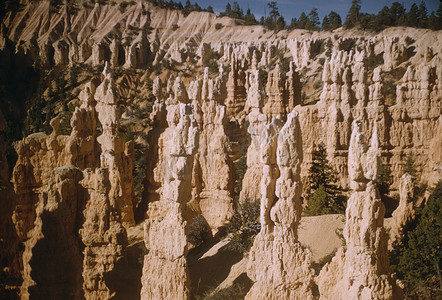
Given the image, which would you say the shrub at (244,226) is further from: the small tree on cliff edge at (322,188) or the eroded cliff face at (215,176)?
the small tree on cliff edge at (322,188)

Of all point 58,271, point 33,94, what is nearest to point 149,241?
point 58,271

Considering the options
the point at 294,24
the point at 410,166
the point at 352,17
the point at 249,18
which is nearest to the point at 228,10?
the point at 249,18

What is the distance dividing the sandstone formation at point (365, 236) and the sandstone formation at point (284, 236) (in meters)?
1.20

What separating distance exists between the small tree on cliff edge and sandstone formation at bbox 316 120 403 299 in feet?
29.4

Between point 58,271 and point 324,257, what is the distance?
31.6ft

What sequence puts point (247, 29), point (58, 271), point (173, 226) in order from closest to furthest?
1. point (58, 271)
2. point (173, 226)
3. point (247, 29)

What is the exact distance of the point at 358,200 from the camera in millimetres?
9648

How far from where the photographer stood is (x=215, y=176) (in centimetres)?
2058

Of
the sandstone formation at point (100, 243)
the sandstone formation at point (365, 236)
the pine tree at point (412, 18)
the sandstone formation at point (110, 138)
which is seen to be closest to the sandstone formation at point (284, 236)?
the sandstone formation at point (365, 236)

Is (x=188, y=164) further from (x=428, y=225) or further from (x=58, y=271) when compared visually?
(x=428, y=225)

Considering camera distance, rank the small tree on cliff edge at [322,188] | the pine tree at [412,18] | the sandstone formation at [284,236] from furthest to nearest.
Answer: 1. the pine tree at [412,18]
2. the small tree on cliff edge at [322,188]
3. the sandstone formation at [284,236]

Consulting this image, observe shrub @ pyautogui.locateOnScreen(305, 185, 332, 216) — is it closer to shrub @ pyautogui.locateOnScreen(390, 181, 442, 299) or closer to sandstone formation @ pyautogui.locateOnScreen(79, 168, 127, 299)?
shrub @ pyautogui.locateOnScreen(390, 181, 442, 299)

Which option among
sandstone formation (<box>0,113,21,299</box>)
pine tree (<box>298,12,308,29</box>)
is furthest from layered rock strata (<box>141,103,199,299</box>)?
pine tree (<box>298,12,308,29</box>)

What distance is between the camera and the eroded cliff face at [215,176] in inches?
380
